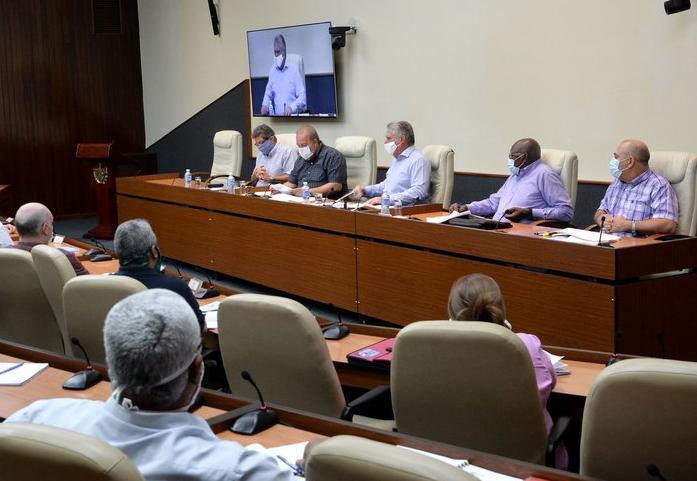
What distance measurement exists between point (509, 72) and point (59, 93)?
251 inches

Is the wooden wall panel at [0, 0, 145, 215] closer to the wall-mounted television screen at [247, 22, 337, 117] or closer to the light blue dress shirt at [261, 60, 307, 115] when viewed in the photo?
the wall-mounted television screen at [247, 22, 337, 117]

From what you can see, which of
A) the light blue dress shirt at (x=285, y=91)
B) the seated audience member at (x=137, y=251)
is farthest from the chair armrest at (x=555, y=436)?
the light blue dress shirt at (x=285, y=91)

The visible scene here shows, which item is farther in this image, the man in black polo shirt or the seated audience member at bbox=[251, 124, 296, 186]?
the seated audience member at bbox=[251, 124, 296, 186]

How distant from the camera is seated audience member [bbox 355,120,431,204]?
269 inches

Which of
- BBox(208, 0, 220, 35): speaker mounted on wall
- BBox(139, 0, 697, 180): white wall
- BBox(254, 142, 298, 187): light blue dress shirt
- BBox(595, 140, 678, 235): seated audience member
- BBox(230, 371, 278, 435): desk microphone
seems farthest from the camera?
BBox(208, 0, 220, 35): speaker mounted on wall

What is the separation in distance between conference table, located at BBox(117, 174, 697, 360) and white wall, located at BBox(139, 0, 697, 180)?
5.35 ft

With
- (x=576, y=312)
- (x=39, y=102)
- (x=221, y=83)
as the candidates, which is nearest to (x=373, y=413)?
(x=576, y=312)

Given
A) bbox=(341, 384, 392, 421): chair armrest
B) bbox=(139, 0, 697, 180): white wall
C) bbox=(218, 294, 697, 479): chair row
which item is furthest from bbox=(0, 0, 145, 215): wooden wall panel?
bbox=(341, 384, 392, 421): chair armrest

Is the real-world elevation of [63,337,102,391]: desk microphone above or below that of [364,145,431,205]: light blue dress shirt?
below

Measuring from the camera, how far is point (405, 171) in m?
7.00

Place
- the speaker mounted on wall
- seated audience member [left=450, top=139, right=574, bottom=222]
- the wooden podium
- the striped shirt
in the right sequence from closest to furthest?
the striped shirt, seated audience member [left=450, top=139, right=574, bottom=222], the wooden podium, the speaker mounted on wall

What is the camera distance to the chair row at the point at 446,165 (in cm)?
531

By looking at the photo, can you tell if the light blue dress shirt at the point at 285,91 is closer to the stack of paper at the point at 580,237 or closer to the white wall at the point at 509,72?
the white wall at the point at 509,72

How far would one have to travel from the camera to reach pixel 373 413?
355cm
